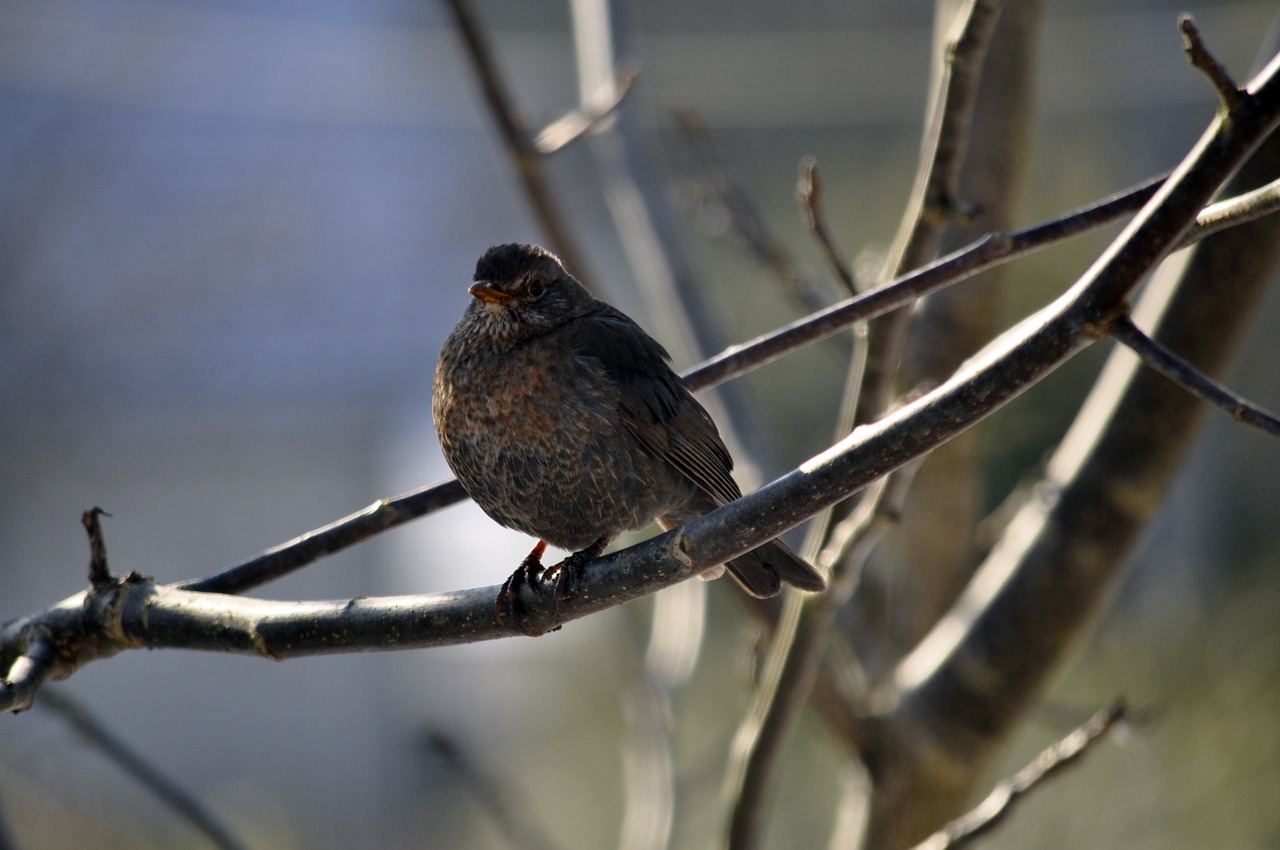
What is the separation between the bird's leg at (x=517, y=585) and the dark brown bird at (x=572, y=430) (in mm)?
28

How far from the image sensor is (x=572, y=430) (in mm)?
2885

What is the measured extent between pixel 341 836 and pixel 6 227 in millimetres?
6462

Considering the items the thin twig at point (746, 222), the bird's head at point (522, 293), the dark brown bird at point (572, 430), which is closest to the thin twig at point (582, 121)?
the thin twig at point (746, 222)

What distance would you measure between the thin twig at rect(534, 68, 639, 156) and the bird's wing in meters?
0.69

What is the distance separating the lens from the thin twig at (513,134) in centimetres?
342

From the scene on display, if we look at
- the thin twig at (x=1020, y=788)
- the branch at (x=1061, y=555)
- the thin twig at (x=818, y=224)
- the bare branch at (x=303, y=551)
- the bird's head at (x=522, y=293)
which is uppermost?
the bird's head at (x=522, y=293)

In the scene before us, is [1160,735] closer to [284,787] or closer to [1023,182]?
[1023,182]

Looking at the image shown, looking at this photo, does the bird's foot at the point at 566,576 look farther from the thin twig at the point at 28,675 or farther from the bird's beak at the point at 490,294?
the thin twig at the point at 28,675

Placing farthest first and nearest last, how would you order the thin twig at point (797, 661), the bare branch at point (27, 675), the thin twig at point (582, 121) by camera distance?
Result: 1. the thin twig at point (582, 121)
2. the thin twig at point (797, 661)
3. the bare branch at point (27, 675)

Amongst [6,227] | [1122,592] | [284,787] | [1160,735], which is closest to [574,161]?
[6,227]

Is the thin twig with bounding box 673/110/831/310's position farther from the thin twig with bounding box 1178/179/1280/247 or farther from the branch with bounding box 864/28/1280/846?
the thin twig with bounding box 1178/179/1280/247

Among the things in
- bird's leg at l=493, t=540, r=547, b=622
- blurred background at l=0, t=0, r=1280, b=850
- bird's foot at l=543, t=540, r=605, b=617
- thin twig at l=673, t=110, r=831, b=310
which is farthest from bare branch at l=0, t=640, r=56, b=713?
blurred background at l=0, t=0, r=1280, b=850

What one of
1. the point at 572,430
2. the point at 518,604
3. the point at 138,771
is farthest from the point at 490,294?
the point at 138,771

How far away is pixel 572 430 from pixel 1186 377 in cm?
146
